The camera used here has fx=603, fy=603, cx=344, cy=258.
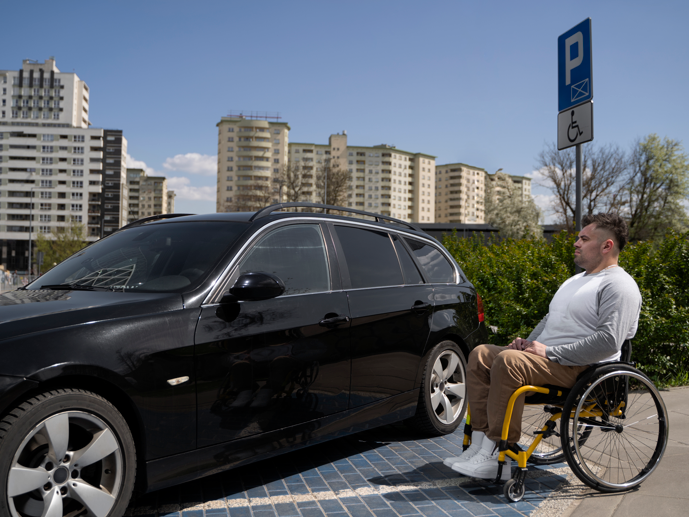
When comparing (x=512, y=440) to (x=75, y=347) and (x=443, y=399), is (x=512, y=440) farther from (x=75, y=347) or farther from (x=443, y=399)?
(x=75, y=347)

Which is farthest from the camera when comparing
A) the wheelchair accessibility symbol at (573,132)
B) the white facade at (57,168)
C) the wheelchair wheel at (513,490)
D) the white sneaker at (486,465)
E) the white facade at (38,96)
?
the white facade at (38,96)

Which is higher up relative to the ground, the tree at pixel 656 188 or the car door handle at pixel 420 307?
the tree at pixel 656 188

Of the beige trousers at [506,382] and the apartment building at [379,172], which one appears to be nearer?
the beige trousers at [506,382]

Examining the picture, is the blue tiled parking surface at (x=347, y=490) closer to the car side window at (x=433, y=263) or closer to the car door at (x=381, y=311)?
the car door at (x=381, y=311)

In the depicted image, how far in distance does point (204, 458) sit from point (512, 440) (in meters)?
1.81

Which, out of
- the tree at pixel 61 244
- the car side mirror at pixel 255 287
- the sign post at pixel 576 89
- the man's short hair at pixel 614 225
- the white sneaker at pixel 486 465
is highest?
the tree at pixel 61 244

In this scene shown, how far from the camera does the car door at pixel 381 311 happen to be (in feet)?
13.9

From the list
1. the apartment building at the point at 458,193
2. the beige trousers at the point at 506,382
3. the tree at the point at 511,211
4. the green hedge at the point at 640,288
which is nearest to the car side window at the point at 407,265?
the beige trousers at the point at 506,382

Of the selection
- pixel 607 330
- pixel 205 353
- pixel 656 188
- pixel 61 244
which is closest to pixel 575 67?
pixel 607 330

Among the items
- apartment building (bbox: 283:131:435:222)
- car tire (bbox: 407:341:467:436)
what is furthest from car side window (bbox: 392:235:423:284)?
apartment building (bbox: 283:131:435:222)

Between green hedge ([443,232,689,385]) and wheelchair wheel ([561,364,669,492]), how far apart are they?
266 centimetres

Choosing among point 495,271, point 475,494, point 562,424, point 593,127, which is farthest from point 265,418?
point 495,271

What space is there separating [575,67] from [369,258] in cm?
282

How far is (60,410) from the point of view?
2676mm
